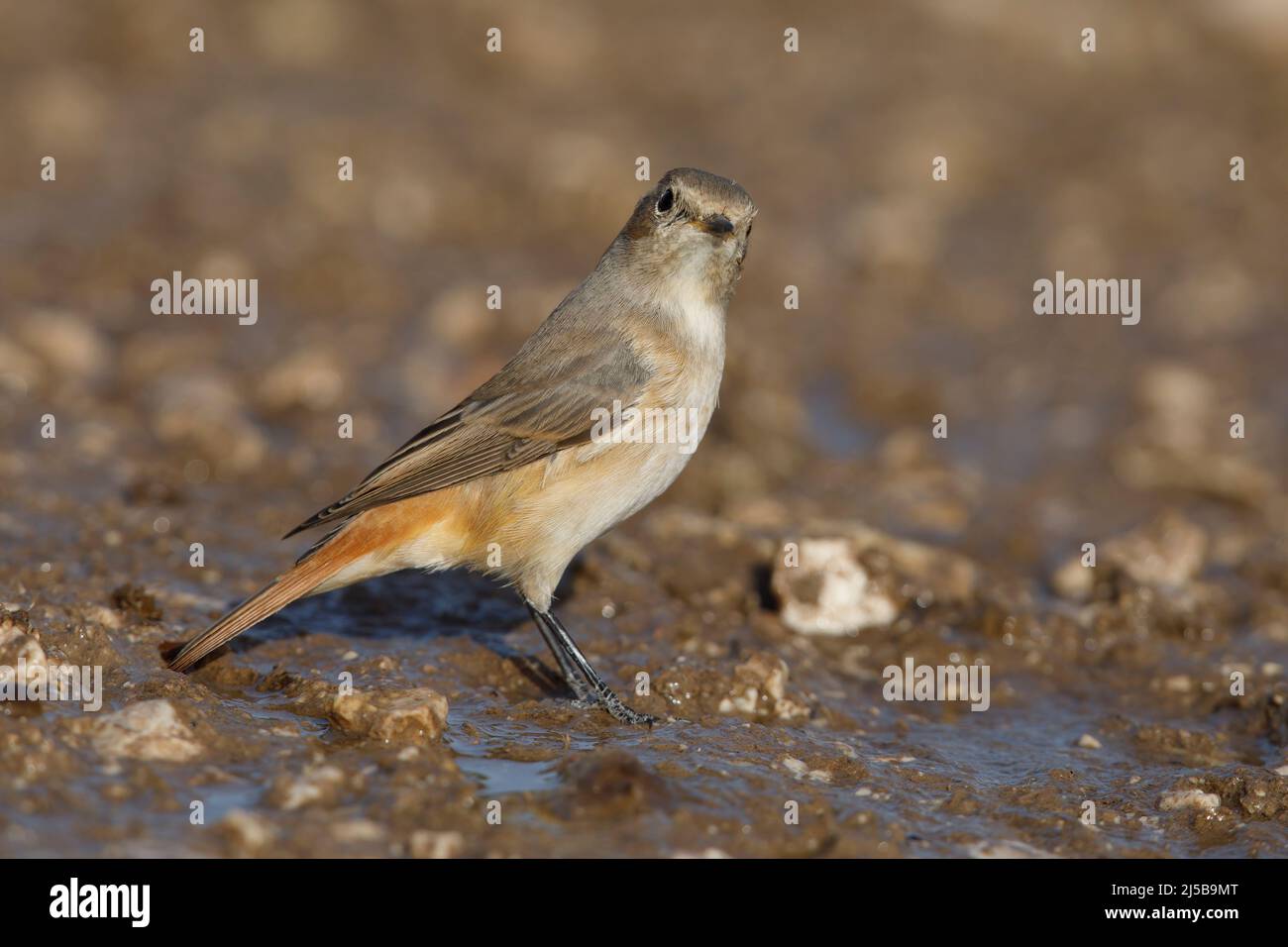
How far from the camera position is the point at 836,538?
7961 mm

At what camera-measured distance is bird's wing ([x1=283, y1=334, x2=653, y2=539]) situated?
666 cm

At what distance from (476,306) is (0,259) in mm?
3506

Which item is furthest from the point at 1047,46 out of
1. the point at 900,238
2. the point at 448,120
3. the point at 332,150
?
the point at 332,150

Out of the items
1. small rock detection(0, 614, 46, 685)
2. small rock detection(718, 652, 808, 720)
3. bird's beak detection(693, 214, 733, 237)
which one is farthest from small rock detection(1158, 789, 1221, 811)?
small rock detection(0, 614, 46, 685)

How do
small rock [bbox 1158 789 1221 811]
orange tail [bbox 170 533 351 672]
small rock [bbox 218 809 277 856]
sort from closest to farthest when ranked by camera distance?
small rock [bbox 218 809 277 856] → small rock [bbox 1158 789 1221 811] → orange tail [bbox 170 533 351 672]

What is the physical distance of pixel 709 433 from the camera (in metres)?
9.93

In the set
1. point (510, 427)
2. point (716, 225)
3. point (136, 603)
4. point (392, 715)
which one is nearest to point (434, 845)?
point (392, 715)

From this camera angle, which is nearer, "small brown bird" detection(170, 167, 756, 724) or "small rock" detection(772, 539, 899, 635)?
"small brown bird" detection(170, 167, 756, 724)

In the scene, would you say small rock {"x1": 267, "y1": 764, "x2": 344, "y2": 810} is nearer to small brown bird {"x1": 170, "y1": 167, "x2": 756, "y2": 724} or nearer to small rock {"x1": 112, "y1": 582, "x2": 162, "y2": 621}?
small brown bird {"x1": 170, "y1": 167, "x2": 756, "y2": 724}

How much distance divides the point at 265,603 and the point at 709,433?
14.1 feet

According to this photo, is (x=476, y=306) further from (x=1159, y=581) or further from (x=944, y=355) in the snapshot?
(x=1159, y=581)

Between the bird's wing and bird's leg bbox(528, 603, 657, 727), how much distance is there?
0.72 m

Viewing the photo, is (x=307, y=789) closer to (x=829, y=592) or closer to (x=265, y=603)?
(x=265, y=603)

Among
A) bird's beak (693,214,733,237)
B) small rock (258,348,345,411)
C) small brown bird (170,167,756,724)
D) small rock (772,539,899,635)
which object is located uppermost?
bird's beak (693,214,733,237)
